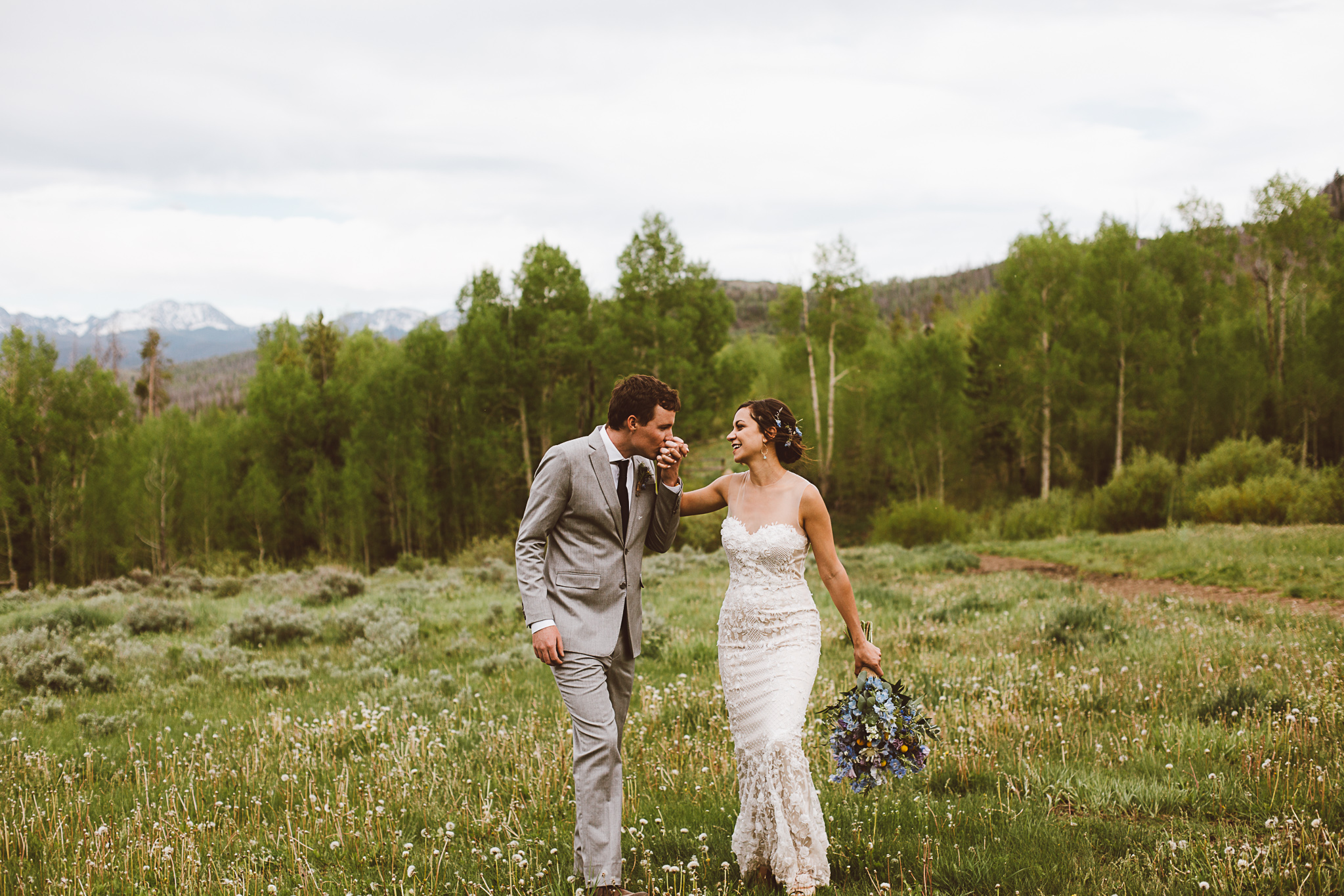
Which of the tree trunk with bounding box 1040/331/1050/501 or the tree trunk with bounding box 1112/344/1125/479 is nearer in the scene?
the tree trunk with bounding box 1112/344/1125/479

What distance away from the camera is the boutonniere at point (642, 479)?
445cm

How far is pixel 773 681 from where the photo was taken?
419 cm

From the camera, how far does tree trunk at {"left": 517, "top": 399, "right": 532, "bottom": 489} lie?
1437 inches

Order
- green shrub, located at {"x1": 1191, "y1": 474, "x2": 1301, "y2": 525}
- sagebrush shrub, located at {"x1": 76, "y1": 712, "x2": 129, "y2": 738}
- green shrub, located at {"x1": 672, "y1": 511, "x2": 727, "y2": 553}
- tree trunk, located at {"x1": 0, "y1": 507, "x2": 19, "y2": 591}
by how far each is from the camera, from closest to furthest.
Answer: sagebrush shrub, located at {"x1": 76, "y1": 712, "x2": 129, "y2": 738}, green shrub, located at {"x1": 1191, "y1": 474, "x2": 1301, "y2": 525}, green shrub, located at {"x1": 672, "y1": 511, "x2": 727, "y2": 553}, tree trunk, located at {"x1": 0, "y1": 507, "x2": 19, "y2": 591}

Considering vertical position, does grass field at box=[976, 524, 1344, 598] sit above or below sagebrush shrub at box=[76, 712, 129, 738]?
below

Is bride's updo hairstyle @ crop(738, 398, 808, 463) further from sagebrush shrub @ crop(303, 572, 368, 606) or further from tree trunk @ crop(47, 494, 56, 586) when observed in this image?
tree trunk @ crop(47, 494, 56, 586)

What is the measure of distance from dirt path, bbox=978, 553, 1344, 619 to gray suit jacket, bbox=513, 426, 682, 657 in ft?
34.9

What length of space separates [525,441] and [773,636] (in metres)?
33.1

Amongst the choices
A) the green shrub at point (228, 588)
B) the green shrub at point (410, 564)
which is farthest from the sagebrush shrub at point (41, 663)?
the green shrub at point (410, 564)

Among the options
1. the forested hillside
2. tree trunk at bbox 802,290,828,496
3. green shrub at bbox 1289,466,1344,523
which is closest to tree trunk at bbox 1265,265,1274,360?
the forested hillside

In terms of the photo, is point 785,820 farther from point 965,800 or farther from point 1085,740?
point 1085,740

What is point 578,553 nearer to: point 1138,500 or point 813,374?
point 1138,500

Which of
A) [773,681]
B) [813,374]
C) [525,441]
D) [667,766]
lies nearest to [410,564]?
[525,441]

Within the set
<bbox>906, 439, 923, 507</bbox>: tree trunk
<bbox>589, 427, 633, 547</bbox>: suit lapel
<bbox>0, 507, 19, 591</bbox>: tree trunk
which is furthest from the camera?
<bbox>906, 439, 923, 507</bbox>: tree trunk
